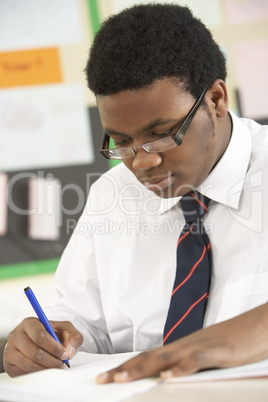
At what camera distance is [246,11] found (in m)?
2.27

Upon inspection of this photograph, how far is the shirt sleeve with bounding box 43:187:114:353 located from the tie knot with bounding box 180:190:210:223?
10.3 inches

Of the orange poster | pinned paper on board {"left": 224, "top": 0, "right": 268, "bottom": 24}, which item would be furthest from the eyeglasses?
pinned paper on board {"left": 224, "top": 0, "right": 268, "bottom": 24}

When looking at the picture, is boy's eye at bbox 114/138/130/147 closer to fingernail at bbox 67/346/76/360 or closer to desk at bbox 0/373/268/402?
fingernail at bbox 67/346/76/360

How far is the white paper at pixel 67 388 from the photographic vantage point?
568mm

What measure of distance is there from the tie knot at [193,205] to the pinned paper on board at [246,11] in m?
1.45

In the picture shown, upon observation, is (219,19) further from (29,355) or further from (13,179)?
(29,355)

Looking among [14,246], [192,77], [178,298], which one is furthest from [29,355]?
[14,246]

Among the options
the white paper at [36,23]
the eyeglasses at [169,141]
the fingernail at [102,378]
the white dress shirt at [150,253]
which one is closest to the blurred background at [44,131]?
the white paper at [36,23]

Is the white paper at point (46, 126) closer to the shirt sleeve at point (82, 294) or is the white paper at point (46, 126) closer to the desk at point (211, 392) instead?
the shirt sleeve at point (82, 294)

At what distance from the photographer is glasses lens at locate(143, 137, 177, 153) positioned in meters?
0.96

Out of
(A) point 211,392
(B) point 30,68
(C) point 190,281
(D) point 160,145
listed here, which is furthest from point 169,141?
(B) point 30,68

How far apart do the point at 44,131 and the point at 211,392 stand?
1779 millimetres

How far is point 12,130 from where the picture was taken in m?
2.18

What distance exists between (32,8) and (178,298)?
5.38 feet
